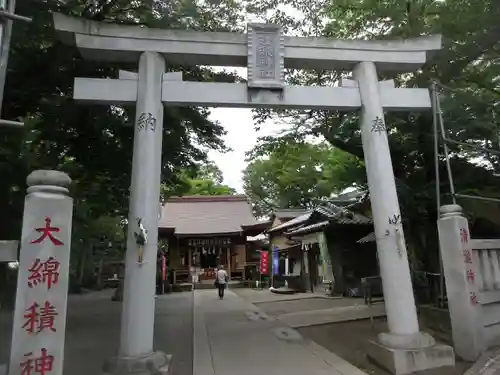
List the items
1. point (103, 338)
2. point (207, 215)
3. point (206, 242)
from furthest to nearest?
1. point (207, 215)
2. point (206, 242)
3. point (103, 338)

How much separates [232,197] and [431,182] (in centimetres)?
2635

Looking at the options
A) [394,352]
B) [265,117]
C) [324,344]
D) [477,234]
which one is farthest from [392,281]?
[477,234]

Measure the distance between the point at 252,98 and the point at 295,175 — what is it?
23149 millimetres

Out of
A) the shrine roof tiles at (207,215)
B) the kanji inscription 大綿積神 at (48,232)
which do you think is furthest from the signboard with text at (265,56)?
the shrine roof tiles at (207,215)

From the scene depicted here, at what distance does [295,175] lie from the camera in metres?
29.6

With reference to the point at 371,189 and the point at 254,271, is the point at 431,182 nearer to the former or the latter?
the point at 371,189

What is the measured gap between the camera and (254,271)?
92.3 feet

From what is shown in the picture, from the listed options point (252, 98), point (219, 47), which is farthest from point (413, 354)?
point (219, 47)

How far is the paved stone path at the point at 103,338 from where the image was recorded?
6676 millimetres

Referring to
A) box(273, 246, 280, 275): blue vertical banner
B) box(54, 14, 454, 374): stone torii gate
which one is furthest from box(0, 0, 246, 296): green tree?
box(273, 246, 280, 275): blue vertical banner

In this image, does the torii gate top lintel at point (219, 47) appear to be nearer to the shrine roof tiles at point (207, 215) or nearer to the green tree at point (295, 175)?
the green tree at point (295, 175)

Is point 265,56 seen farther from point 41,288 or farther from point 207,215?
point 207,215

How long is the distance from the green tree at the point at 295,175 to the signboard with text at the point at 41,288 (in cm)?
830

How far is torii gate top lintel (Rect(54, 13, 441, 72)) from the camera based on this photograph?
20.6ft
